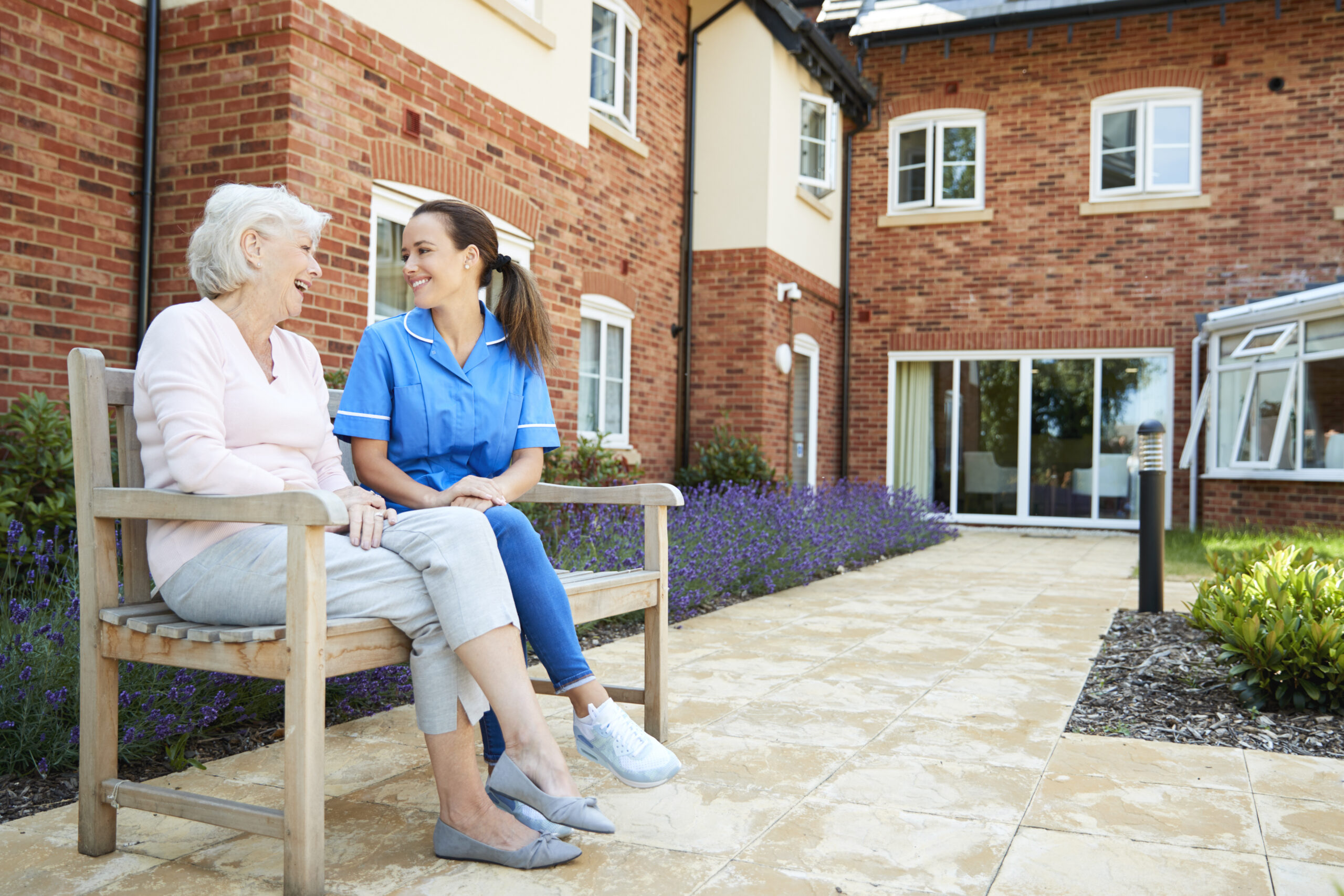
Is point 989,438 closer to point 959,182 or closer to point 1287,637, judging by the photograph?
point 959,182

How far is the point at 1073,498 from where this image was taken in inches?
472

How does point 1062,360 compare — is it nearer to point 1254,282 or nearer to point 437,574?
point 1254,282

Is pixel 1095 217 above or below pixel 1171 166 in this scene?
below

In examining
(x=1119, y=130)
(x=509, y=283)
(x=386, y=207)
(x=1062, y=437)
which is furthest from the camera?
(x=1062, y=437)

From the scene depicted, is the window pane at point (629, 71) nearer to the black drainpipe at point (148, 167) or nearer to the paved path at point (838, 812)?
the black drainpipe at point (148, 167)

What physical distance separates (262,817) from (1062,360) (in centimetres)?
1154

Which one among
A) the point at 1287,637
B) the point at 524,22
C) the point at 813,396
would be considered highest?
the point at 524,22

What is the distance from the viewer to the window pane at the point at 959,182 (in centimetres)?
1222

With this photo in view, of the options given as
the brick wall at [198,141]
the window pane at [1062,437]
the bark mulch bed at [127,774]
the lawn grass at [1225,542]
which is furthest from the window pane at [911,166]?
the bark mulch bed at [127,774]

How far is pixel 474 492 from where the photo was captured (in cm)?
232

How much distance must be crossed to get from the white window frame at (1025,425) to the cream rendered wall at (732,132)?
342 cm

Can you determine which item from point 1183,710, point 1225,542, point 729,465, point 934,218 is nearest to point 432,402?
point 1183,710

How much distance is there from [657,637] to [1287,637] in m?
2.02

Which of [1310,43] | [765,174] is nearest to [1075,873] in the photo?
[765,174]
